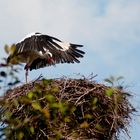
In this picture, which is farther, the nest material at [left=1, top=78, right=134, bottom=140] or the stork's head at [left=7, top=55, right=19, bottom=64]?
the nest material at [left=1, top=78, right=134, bottom=140]

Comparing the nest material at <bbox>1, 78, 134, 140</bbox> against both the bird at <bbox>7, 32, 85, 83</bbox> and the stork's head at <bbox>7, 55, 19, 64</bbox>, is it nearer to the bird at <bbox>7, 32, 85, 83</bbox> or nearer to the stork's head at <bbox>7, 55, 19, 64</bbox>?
the bird at <bbox>7, 32, 85, 83</bbox>

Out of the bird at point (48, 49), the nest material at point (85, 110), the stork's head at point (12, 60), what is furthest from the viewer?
the bird at point (48, 49)

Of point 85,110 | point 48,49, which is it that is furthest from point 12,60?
point 48,49

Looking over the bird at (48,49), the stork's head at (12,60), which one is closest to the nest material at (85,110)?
the bird at (48,49)

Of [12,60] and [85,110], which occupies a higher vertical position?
[85,110]

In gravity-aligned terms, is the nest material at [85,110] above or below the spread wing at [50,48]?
below

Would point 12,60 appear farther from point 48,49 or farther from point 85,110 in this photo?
point 48,49

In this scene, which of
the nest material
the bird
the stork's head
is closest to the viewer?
the stork's head

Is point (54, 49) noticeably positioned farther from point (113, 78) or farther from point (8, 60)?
point (8, 60)

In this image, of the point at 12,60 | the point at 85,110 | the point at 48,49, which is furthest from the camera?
Answer: the point at 48,49

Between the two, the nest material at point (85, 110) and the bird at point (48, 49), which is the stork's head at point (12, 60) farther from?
the bird at point (48, 49)

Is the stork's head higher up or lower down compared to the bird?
lower down

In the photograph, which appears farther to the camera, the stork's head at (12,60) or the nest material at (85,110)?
the nest material at (85,110)

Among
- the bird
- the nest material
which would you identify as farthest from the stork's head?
the bird
